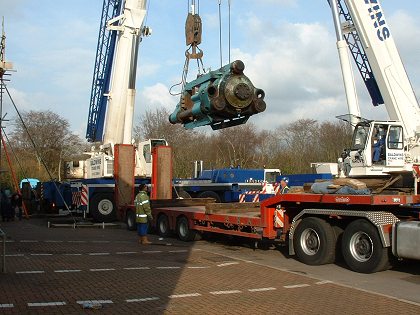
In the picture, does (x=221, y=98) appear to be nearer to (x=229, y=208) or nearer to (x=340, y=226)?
(x=340, y=226)

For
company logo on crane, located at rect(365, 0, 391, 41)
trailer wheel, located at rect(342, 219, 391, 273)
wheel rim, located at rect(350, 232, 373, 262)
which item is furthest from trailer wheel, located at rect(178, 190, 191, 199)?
wheel rim, located at rect(350, 232, 373, 262)

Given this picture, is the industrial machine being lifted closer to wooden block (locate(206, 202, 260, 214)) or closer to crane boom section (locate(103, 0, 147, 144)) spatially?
wooden block (locate(206, 202, 260, 214))

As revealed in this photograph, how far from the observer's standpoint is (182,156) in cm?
4631

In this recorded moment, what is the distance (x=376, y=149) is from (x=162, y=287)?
270 inches

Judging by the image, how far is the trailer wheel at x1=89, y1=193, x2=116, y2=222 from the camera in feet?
71.3

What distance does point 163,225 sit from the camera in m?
16.1

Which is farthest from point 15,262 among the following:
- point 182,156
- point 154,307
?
point 182,156

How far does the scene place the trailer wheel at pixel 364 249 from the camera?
9.55 meters

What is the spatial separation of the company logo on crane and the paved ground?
7650 mm

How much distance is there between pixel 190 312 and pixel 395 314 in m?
2.72

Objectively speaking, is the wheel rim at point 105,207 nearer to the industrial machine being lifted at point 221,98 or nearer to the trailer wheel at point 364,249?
the industrial machine being lifted at point 221,98

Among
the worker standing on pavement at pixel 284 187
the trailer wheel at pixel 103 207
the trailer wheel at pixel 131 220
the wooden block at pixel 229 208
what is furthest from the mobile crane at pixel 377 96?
the trailer wheel at pixel 103 207

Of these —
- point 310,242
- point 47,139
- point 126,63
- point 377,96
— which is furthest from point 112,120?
point 47,139

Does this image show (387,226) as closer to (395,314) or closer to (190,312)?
(395,314)
